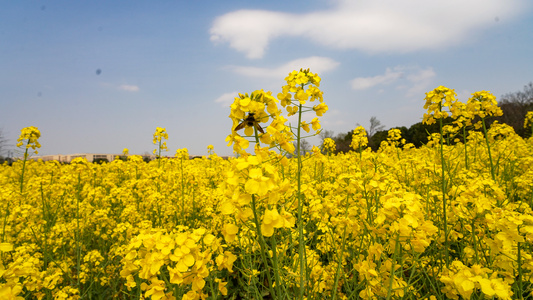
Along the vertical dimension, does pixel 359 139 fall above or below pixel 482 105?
below

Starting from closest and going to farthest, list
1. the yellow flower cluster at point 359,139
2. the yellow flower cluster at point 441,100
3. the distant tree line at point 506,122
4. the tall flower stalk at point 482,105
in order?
the yellow flower cluster at point 441,100, the tall flower stalk at point 482,105, the yellow flower cluster at point 359,139, the distant tree line at point 506,122

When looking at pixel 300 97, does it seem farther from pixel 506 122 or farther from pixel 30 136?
pixel 506 122

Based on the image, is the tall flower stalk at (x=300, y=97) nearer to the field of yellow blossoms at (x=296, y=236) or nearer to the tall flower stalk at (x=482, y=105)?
the field of yellow blossoms at (x=296, y=236)

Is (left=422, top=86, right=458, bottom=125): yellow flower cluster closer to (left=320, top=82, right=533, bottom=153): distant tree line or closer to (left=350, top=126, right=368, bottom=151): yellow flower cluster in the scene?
(left=350, top=126, right=368, bottom=151): yellow flower cluster

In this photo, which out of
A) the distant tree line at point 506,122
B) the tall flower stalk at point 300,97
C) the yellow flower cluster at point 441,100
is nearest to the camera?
the tall flower stalk at point 300,97

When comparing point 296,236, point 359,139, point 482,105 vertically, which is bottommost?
point 296,236

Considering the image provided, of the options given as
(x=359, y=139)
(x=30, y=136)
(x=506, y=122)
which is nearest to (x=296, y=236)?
(x=359, y=139)

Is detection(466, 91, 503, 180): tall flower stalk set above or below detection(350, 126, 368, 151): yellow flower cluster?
above

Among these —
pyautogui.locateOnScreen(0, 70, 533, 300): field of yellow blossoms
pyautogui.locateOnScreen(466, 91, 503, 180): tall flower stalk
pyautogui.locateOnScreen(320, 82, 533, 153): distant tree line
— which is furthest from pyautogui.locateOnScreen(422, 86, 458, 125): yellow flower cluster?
pyautogui.locateOnScreen(320, 82, 533, 153): distant tree line

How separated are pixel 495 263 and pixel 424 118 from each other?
5.03 feet

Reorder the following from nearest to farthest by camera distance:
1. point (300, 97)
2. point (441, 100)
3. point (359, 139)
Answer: point (300, 97) < point (441, 100) < point (359, 139)

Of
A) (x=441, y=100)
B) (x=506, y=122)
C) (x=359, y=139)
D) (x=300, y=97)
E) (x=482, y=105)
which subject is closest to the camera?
(x=300, y=97)

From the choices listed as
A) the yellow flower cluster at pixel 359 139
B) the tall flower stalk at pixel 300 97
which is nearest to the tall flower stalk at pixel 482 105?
the yellow flower cluster at pixel 359 139

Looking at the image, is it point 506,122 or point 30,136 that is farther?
point 506,122
